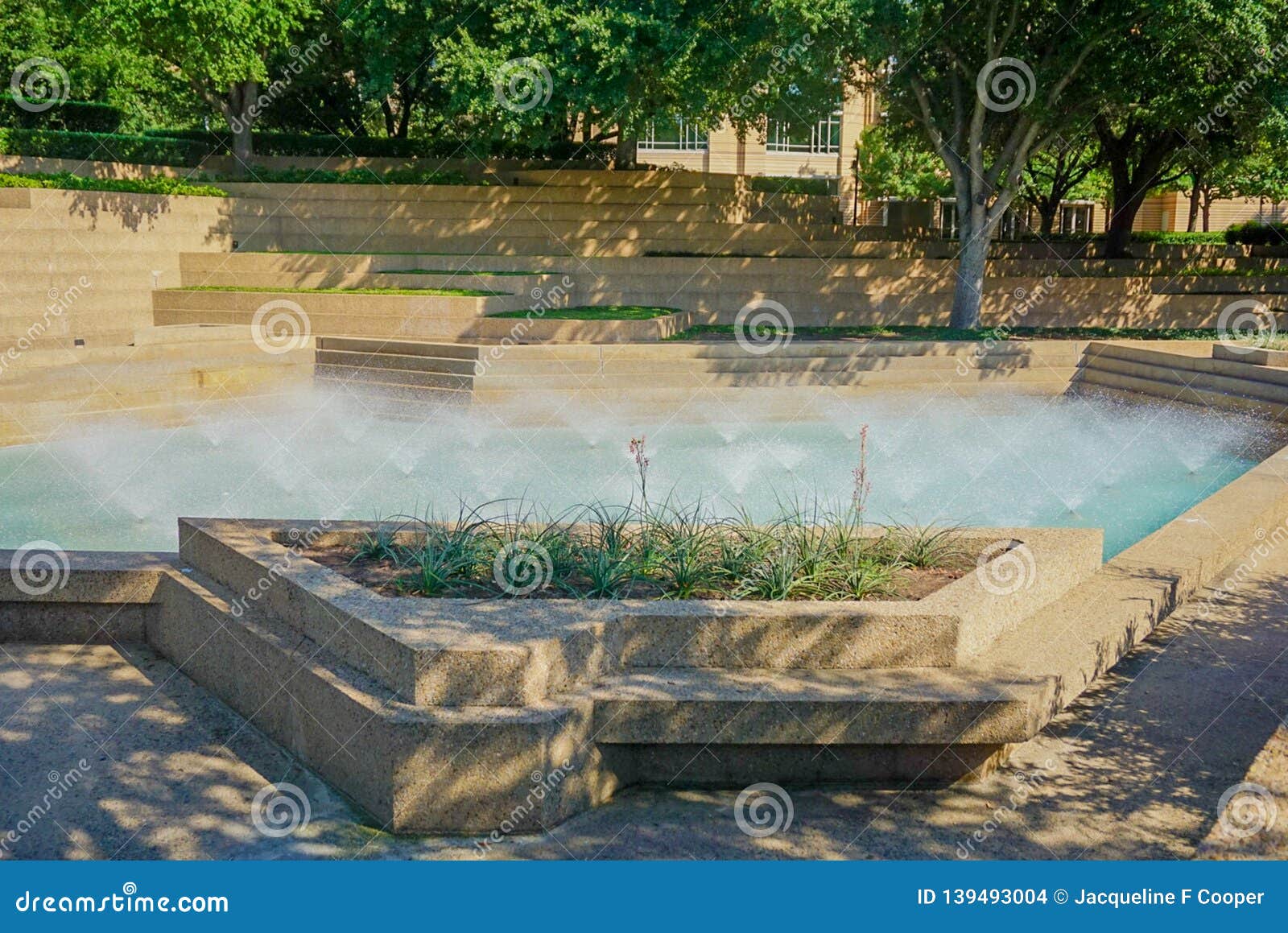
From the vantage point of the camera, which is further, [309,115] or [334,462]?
[309,115]

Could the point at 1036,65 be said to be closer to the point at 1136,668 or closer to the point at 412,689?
the point at 1136,668

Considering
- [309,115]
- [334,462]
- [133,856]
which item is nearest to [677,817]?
[133,856]

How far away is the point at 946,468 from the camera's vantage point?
13516 mm

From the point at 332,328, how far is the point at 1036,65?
42.8 feet

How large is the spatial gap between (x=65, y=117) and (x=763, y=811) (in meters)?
27.2

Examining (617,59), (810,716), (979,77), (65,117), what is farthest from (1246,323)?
(65,117)

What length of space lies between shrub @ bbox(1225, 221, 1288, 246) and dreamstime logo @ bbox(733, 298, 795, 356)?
16472 mm

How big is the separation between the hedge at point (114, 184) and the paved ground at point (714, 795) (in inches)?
584

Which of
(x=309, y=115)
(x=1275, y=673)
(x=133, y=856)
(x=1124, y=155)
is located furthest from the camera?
(x=309, y=115)

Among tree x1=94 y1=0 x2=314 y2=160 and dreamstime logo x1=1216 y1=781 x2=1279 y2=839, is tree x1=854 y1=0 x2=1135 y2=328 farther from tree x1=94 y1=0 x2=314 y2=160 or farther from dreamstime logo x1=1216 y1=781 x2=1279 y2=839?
dreamstime logo x1=1216 y1=781 x2=1279 y2=839
